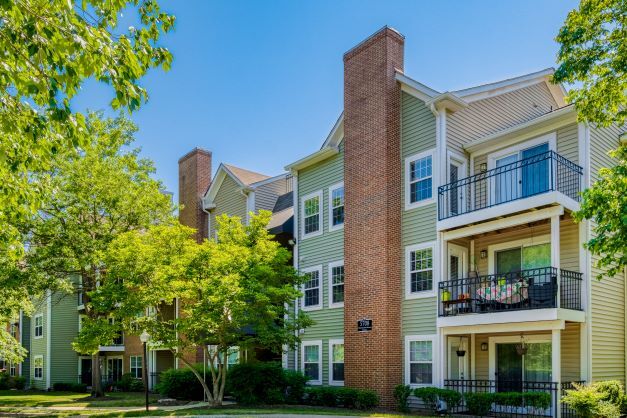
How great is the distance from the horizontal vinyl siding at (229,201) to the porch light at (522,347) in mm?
14543

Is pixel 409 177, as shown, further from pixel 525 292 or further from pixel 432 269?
pixel 525 292

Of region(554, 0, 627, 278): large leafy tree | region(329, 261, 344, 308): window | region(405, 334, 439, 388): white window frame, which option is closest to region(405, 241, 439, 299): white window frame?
region(405, 334, 439, 388): white window frame

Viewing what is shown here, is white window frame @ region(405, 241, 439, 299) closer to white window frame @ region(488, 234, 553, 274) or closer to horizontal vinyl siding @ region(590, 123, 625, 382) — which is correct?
white window frame @ region(488, 234, 553, 274)

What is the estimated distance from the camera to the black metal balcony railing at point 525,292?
15680 mm

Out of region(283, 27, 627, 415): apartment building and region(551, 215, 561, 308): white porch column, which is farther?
region(283, 27, 627, 415): apartment building

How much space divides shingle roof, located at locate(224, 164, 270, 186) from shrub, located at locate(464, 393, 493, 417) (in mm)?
→ 15062

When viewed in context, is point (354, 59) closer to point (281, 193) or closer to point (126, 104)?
point (281, 193)

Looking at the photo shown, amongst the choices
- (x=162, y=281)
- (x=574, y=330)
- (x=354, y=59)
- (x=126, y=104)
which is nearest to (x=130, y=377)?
(x=162, y=281)

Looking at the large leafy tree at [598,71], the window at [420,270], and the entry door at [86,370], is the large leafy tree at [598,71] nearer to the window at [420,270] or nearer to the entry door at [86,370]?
the window at [420,270]

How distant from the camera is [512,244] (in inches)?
715

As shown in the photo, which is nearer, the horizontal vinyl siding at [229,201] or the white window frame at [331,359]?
the white window frame at [331,359]

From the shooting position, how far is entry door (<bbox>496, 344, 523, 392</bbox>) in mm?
17406

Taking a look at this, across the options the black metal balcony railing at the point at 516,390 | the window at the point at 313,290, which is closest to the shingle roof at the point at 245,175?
the window at the point at 313,290

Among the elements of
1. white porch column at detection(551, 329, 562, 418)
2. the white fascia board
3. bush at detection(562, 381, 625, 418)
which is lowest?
bush at detection(562, 381, 625, 418)
